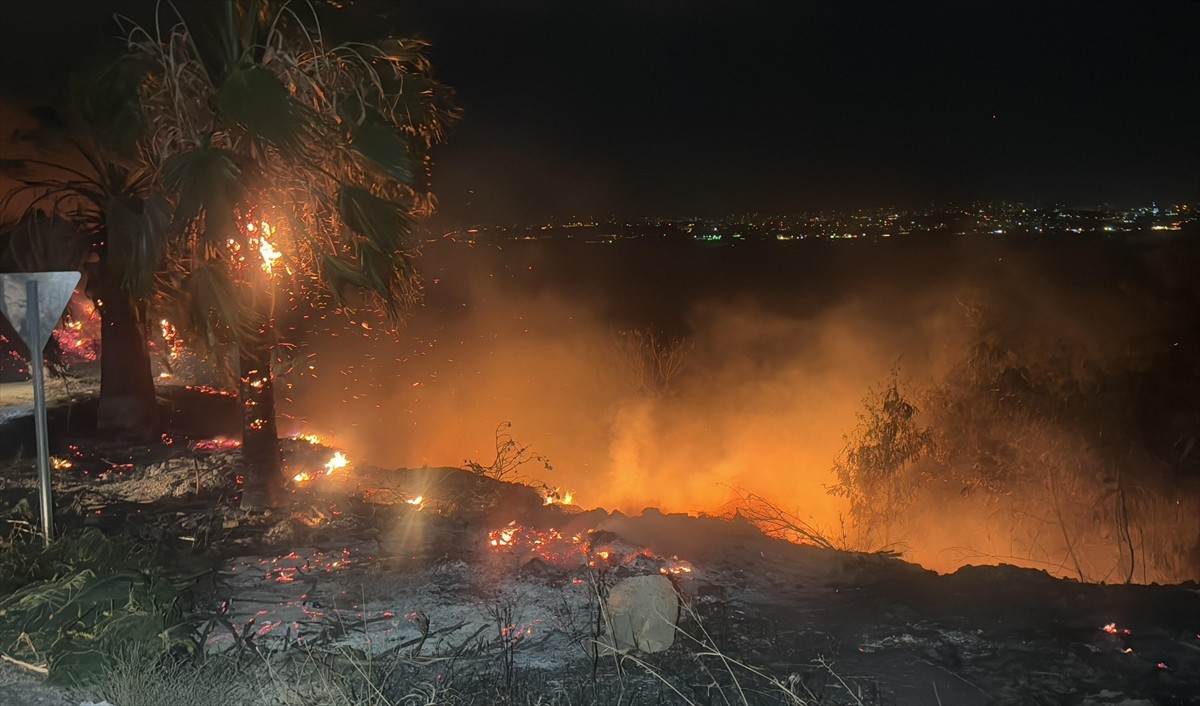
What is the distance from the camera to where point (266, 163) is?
7.24 metres

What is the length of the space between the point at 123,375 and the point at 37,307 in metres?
6.03

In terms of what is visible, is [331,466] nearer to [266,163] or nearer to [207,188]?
[266,163]

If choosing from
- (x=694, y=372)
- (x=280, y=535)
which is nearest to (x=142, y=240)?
(x=280, y=535)

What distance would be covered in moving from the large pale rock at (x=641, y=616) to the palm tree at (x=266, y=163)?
11.9 feet

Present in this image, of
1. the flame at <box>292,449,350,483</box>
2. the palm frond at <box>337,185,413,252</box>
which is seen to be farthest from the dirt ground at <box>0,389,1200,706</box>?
the palm frond at <box>337,185,413,252</box>

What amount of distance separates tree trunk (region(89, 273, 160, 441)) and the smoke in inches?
105

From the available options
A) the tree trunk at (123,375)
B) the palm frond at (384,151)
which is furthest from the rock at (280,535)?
the tree trunk at (123,375)

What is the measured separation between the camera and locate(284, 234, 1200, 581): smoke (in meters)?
17.6

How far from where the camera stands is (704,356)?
34.4 meters

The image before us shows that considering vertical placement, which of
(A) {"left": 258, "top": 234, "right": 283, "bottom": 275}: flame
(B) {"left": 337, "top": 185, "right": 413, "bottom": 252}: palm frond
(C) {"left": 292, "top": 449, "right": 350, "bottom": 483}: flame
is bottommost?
(C) {"left": 292, "top": 449, "right": 350, "bottom": 483}: flame

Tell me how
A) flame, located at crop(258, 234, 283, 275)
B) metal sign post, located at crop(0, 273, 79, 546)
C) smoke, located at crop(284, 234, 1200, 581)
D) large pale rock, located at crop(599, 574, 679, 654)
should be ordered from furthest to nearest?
smoke, located at crop(284, 234, 1200, 581), flame, located at crop(258, 234, 283, 275), metal sign post, located at crop(0, 273, 79, 546), large pale rock, located at crop(599, 574, 679, 654)

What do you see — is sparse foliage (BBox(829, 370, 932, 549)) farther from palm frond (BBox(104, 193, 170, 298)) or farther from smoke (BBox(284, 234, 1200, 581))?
palm frond (BBox(104, 193, 170, 298))

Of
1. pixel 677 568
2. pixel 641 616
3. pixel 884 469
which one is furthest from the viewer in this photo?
pixel 884 469

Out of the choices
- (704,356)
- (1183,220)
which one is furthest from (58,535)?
(1183,220)
